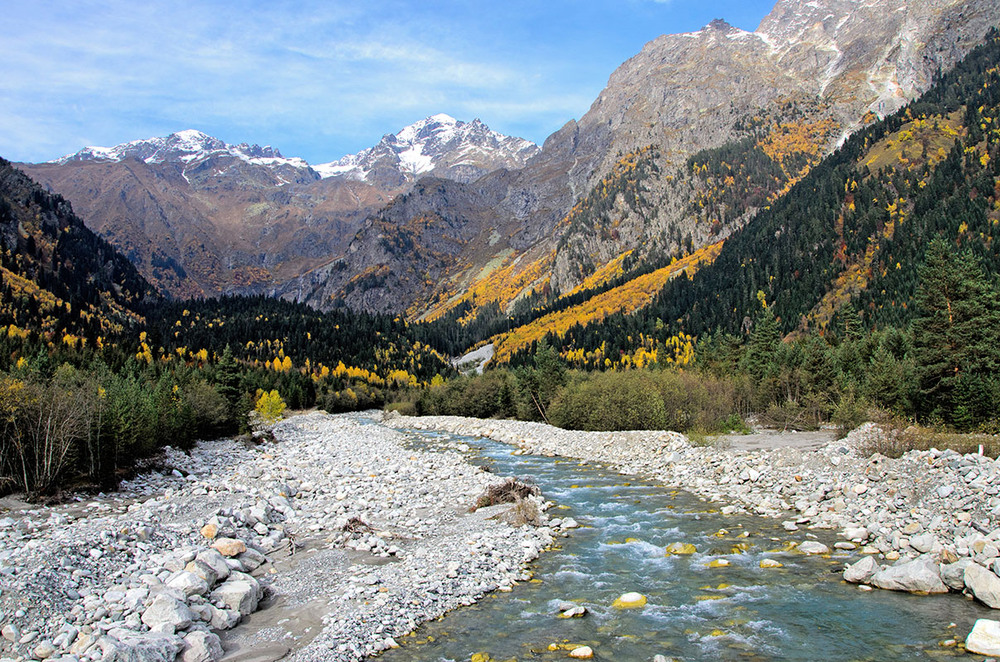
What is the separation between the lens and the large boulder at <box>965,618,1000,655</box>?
388 inches

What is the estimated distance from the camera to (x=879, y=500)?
19547mm

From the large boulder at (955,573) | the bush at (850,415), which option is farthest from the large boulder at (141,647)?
the bush at (850,415)

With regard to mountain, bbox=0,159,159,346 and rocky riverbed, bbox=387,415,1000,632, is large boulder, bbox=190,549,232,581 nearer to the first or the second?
rocky riverbed, bbox=387,415,1000,632

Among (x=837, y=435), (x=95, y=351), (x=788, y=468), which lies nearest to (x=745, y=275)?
(x=837, y=435)

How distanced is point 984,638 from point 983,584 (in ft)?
8.27

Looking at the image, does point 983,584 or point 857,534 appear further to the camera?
point 857,534

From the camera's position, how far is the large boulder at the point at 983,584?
1162 centimetres

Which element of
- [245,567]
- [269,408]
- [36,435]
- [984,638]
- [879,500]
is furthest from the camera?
[269,408]

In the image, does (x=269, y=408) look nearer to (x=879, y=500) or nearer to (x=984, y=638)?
(x=879, y=500)

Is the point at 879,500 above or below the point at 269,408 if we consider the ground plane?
above

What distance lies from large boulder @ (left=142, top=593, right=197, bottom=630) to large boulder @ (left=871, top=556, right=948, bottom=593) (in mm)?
16386

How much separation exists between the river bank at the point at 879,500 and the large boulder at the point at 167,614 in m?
16.2

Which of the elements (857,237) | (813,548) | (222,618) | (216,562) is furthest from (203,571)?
(857,237)

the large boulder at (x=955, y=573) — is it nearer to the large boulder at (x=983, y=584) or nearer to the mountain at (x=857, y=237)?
the large boulder at (x=983, y=584)
